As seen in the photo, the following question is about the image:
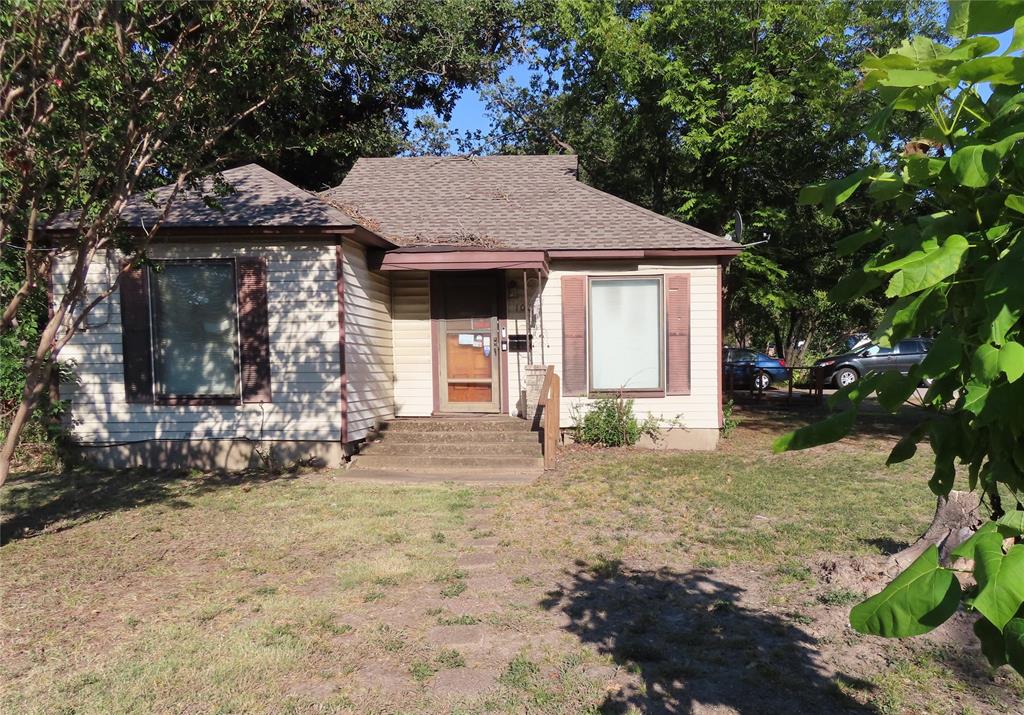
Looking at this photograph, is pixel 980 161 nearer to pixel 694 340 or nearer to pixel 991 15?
pixel 991 15

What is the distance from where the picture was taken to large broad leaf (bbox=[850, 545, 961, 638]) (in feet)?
3.39

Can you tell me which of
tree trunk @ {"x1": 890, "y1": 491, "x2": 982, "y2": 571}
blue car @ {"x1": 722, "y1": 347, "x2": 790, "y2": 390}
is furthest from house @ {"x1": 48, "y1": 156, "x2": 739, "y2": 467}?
blue car @ {"x1": 722, "y1": 347, "x2": 790, "y2": 390}

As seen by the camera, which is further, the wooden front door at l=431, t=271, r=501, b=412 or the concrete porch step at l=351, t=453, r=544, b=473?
the wooden front door at l=431, t=271, r=501, b=412

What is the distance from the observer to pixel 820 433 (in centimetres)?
132

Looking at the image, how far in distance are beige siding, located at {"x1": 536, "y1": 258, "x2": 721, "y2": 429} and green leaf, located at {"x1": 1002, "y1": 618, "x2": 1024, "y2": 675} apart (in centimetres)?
949

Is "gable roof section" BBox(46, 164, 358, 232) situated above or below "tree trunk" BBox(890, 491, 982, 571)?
above

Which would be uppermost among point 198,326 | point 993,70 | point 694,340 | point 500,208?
point 500,208

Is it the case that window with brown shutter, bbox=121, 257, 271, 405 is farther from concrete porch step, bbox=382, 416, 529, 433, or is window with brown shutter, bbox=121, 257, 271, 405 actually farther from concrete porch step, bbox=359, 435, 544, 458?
concrete porch step, bbox=382, 416, 529, 433

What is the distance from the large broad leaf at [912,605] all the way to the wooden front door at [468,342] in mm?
9757

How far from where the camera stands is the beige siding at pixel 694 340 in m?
10.5

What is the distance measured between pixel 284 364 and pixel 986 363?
8856 millimetres

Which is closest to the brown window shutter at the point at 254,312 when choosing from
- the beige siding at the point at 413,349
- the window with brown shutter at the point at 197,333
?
the window with brown shutter at the point at 197,333

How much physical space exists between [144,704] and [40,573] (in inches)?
98.7

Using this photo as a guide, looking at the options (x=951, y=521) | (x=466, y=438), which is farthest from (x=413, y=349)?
(x=951, y=521)
